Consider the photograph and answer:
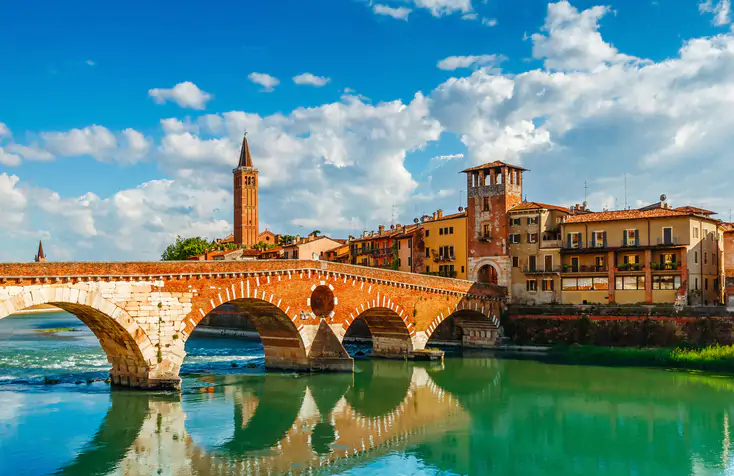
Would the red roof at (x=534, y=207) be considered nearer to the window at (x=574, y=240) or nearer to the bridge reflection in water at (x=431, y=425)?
the window at (x=574, y=240)

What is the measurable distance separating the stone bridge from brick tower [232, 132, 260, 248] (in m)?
76.0

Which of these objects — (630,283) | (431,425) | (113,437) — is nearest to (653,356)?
(630,283)

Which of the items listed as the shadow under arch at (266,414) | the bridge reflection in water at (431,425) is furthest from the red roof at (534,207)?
the shadow under arch at (266,414)

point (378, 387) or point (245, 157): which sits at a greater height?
point (245, 157)

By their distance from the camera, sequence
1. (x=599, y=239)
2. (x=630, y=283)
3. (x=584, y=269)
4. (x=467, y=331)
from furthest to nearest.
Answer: (x=467, y=331) → (x=584, y=269) → (x=599, y=239) → (x=630, y=283)

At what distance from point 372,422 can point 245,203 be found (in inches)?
3713

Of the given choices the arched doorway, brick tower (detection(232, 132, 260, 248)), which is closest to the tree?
brick tower (detection(232, 132, 260, 248))

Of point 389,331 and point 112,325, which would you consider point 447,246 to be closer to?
point 389,331

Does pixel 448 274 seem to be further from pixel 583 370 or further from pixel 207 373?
pixel 207 373

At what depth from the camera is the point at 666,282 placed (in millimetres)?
44781

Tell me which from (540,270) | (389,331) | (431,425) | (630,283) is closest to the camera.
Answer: (431,425)

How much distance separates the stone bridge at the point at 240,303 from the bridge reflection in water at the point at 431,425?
188 cm

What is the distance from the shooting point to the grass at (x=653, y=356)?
1469 inches

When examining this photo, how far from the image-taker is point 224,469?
20.2 meters
